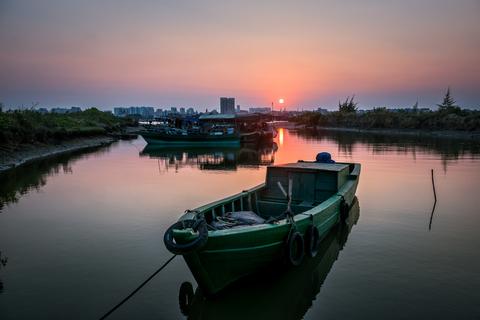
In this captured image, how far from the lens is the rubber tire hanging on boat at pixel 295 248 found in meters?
8.55

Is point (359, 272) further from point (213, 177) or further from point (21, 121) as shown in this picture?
point (21, 121)

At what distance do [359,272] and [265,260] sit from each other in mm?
2788

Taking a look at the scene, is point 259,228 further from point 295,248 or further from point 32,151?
point 32,151

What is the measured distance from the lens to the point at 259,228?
793 centimetres

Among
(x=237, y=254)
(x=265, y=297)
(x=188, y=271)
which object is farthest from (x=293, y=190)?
(x=237, y=254)

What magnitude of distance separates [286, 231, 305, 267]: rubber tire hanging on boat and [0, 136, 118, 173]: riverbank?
2333 cm

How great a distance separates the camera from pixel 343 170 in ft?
45.1

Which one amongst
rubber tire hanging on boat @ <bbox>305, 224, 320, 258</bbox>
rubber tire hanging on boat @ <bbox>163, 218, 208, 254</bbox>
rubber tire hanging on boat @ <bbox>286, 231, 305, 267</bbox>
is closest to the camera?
rubber tire hanging on boat @ <bbox>163, 218, 208, 254</bbox>

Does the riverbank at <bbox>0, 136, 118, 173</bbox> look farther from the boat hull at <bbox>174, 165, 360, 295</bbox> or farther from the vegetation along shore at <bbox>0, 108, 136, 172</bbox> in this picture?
the boat hull at <bbox>174, 165, 360, 295</bbox>

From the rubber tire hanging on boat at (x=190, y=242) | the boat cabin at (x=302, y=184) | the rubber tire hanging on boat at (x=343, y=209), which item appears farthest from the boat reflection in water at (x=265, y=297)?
the boat cabin at (x=302, y=184)

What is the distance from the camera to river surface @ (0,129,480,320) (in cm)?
766

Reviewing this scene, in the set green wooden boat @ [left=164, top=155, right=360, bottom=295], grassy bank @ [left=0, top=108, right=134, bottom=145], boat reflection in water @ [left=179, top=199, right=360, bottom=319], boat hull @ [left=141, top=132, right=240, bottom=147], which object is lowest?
boat reflection in water @ [left=179, top=199, right=360, bottom=319]

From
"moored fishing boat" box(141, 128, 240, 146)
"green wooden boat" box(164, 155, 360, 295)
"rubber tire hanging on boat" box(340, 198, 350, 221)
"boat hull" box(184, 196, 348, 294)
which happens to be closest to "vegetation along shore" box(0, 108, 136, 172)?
"moored fishing boat" box(141, 128, 240, 146)

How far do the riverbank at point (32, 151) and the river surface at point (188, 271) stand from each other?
8094 millimetres
